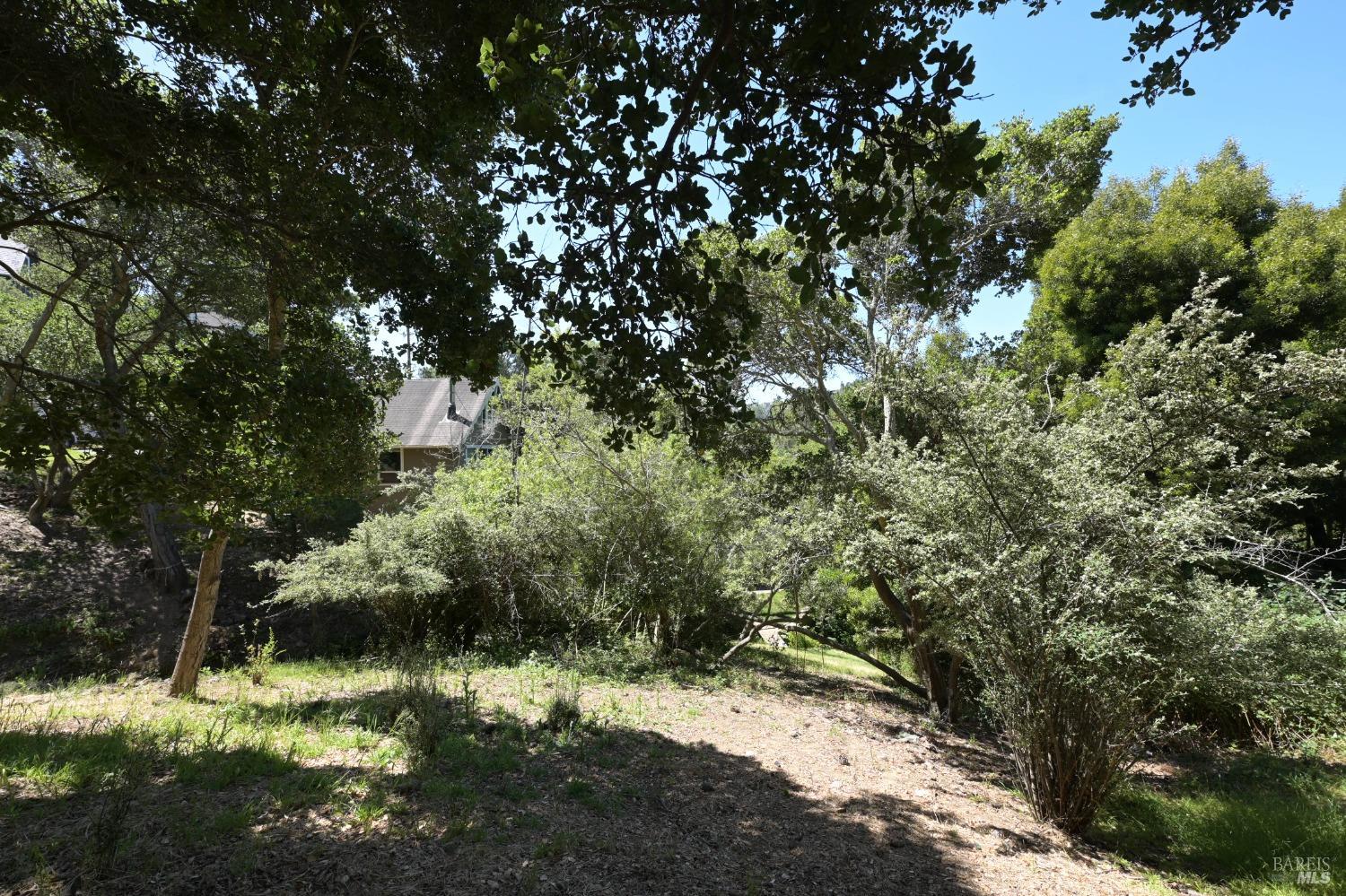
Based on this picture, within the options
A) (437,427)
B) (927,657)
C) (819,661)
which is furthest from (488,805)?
(437,427)

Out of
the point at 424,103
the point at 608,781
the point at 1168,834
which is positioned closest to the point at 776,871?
the point at 608,781

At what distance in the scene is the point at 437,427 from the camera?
2595 centimetres

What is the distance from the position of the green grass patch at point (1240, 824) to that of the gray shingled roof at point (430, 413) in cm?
2250

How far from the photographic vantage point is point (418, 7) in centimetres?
401

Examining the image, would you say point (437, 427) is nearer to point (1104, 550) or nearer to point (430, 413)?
point (430, 413)

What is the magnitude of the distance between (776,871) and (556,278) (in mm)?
4127

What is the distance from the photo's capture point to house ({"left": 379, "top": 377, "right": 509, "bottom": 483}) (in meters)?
24.7

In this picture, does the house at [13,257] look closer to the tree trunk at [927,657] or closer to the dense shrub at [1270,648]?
the dense shrub at [1270,648]

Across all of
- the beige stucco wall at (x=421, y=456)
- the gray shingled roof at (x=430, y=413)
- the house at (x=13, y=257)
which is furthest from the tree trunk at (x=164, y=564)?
the beige stucco wall at (x=421, y=456)

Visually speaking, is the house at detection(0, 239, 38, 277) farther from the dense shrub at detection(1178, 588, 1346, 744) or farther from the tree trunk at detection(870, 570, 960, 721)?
the tree trunk at detection(870, 570, 960, 721)

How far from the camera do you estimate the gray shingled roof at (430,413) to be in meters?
25.4

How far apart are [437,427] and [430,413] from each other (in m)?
1.22

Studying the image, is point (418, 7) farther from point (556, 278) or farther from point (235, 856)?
point (235, 856)

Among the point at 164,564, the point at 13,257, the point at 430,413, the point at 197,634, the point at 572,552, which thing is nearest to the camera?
the point at 197,634
